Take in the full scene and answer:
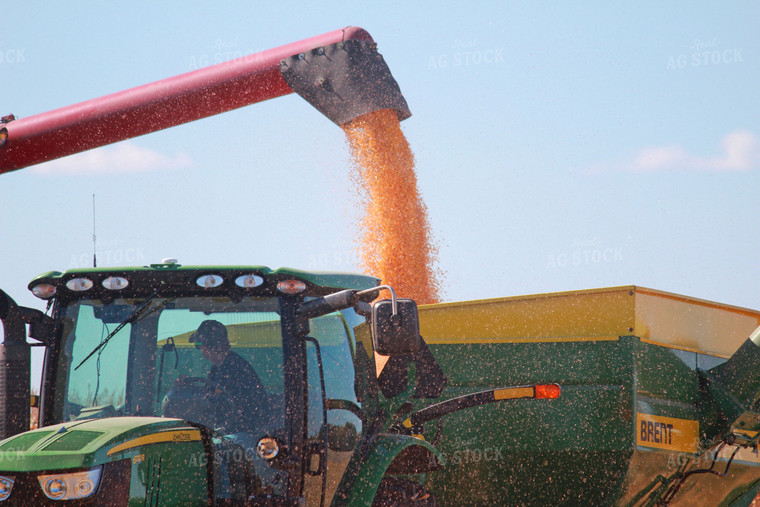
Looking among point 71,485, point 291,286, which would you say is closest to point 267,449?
point 291,286

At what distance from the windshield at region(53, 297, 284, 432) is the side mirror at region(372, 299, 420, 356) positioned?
513 millimetres

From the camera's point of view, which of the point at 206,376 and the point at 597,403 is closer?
the point at 206,376

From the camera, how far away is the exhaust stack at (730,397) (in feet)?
18.8

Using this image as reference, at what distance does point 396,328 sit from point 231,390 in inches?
30.3

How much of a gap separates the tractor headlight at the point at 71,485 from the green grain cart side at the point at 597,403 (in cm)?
268

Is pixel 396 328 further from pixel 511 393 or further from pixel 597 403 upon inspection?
pixel 597 403

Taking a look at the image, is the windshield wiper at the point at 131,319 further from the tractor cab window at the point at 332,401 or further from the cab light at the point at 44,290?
the tractor cab window at the point at 332,401

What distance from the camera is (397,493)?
431 centimetres

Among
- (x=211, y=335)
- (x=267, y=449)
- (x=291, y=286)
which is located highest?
(x=291, y=286)

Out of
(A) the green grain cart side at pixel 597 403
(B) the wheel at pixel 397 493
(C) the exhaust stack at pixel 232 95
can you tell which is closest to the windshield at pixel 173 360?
(B) the wheel at pixel 397 493

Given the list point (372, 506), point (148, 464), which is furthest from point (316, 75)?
point (148, 464)

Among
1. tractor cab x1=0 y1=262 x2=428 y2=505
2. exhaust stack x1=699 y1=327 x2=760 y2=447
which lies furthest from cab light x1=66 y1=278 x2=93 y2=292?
exhaust stack x1=699 y1=327 x2=760 y2=447

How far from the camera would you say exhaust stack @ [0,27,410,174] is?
306 inches

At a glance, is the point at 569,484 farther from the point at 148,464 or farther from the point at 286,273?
the point at 148,464
